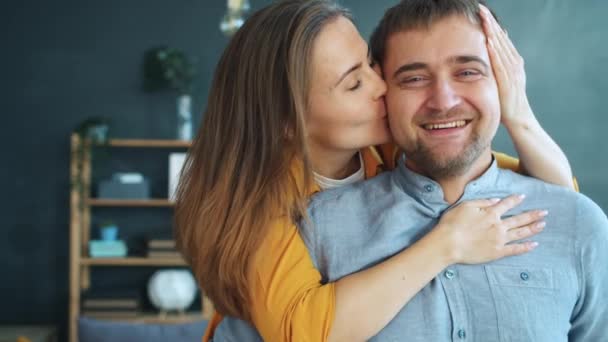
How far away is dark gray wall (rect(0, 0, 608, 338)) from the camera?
5.29 m

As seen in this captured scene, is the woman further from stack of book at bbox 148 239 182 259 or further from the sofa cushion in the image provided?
stack of book at bbox 148 239 182 259

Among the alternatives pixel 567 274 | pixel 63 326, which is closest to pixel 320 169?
pixel 567 274

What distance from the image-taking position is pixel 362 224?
1.62 meters

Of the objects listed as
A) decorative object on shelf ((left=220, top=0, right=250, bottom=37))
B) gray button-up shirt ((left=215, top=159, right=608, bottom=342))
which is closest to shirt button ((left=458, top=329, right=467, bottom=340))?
gray button-up shirt ((left=215, top=159, right=608, bottom=342))

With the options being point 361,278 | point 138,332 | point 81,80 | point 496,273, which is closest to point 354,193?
point 361,278

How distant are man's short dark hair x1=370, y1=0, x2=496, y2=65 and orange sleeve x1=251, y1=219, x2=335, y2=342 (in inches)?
20.9

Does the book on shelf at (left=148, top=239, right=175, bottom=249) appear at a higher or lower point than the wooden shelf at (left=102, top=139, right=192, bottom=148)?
lower

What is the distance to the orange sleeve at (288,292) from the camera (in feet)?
4.85

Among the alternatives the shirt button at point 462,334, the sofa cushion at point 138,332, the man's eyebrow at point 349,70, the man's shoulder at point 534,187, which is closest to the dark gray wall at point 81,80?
the sofa cushion at point 138,332

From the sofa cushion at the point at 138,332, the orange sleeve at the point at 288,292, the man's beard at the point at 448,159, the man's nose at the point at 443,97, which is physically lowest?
the sofa cushion at the point at 138,332

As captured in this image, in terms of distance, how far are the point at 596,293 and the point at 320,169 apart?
75 cm

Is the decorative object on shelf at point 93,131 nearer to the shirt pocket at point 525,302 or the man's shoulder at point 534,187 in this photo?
the man's shoulder at point 534,187

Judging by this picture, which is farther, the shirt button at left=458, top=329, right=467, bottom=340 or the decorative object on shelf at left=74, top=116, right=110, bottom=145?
the decorative object on shelf at left=74, top=116, right=110, bottom=145

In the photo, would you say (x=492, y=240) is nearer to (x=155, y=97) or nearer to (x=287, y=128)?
(x=287, y=128)
